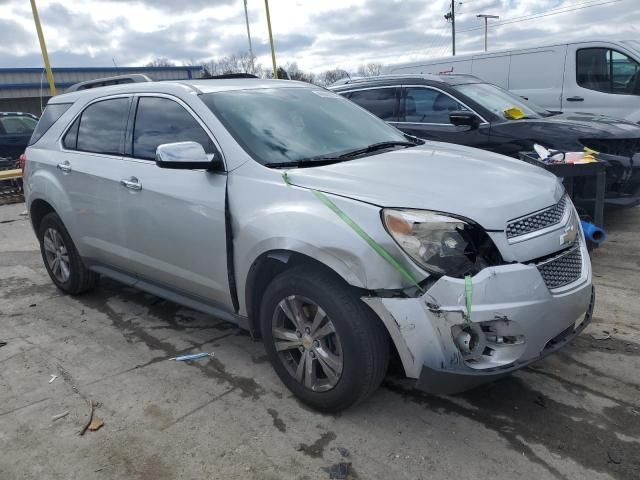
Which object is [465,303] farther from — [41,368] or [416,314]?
[41,368]

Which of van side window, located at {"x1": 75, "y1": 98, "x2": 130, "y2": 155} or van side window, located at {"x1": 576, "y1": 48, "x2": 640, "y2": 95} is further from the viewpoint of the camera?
van side window, located at {"x1": 576, "y1": 48, "x2": 640, "y2": 95}

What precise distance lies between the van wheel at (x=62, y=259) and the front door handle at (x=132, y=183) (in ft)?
4.01

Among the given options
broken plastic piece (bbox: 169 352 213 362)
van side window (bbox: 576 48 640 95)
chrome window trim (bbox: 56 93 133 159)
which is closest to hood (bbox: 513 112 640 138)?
van side window (bbox: 576 48 640 95)

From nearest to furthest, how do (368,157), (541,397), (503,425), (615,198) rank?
(503,425) < (541,397) < (368,157) < (615,198)

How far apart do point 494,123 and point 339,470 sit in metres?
4.61

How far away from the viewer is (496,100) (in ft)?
21.6

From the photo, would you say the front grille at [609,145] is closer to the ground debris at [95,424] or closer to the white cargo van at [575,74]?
the white cargo van at [575,74]

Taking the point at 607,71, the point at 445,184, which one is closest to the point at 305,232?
the point at 445,184

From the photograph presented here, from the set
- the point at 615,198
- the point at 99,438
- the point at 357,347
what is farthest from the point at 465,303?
the point at 615,198

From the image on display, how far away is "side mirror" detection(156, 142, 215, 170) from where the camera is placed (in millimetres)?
3154

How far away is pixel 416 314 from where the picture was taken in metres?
2.46

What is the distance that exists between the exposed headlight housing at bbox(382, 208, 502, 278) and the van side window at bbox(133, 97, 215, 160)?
140cm

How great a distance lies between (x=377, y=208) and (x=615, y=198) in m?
4.19

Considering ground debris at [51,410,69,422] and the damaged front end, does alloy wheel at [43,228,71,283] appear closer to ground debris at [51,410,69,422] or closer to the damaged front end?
ground debris at [51,410,69,422]
